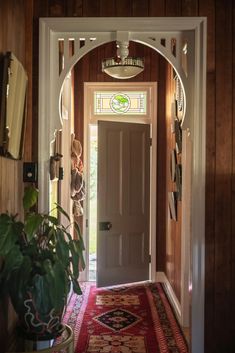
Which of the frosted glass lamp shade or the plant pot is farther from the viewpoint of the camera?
the frosted glass lamp shade

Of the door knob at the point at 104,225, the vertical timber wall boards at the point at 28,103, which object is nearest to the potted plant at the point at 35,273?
the vertical timber wall boards at the point at 28,103

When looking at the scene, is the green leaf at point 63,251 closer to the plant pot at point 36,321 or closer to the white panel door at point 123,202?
the plant pot at point 36,321

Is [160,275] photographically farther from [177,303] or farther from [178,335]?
[178,335]

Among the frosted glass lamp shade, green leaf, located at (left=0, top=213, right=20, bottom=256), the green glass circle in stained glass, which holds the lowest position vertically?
green leaf, located at (left=0, top=213, right=20, bottom=256)

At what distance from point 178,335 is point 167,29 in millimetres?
2585

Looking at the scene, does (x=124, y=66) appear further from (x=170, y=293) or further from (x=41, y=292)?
(x=41, y=292)

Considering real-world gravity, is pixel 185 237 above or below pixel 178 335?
above

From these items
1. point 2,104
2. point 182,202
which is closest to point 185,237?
point 182,202

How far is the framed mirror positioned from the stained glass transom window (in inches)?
125

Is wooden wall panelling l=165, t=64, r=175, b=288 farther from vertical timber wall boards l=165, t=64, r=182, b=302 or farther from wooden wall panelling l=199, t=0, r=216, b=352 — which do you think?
wooden wall panelling l=199, t=0, r=216, b=352

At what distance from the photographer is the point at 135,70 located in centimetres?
459

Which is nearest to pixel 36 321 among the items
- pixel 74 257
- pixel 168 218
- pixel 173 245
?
pixel 74 257

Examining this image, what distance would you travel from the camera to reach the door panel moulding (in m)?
2.78

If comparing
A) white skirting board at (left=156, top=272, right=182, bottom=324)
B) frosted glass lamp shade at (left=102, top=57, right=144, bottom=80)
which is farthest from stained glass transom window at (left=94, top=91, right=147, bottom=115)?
white skirting board at (left=156, top=272, right=182, bottom=324)
